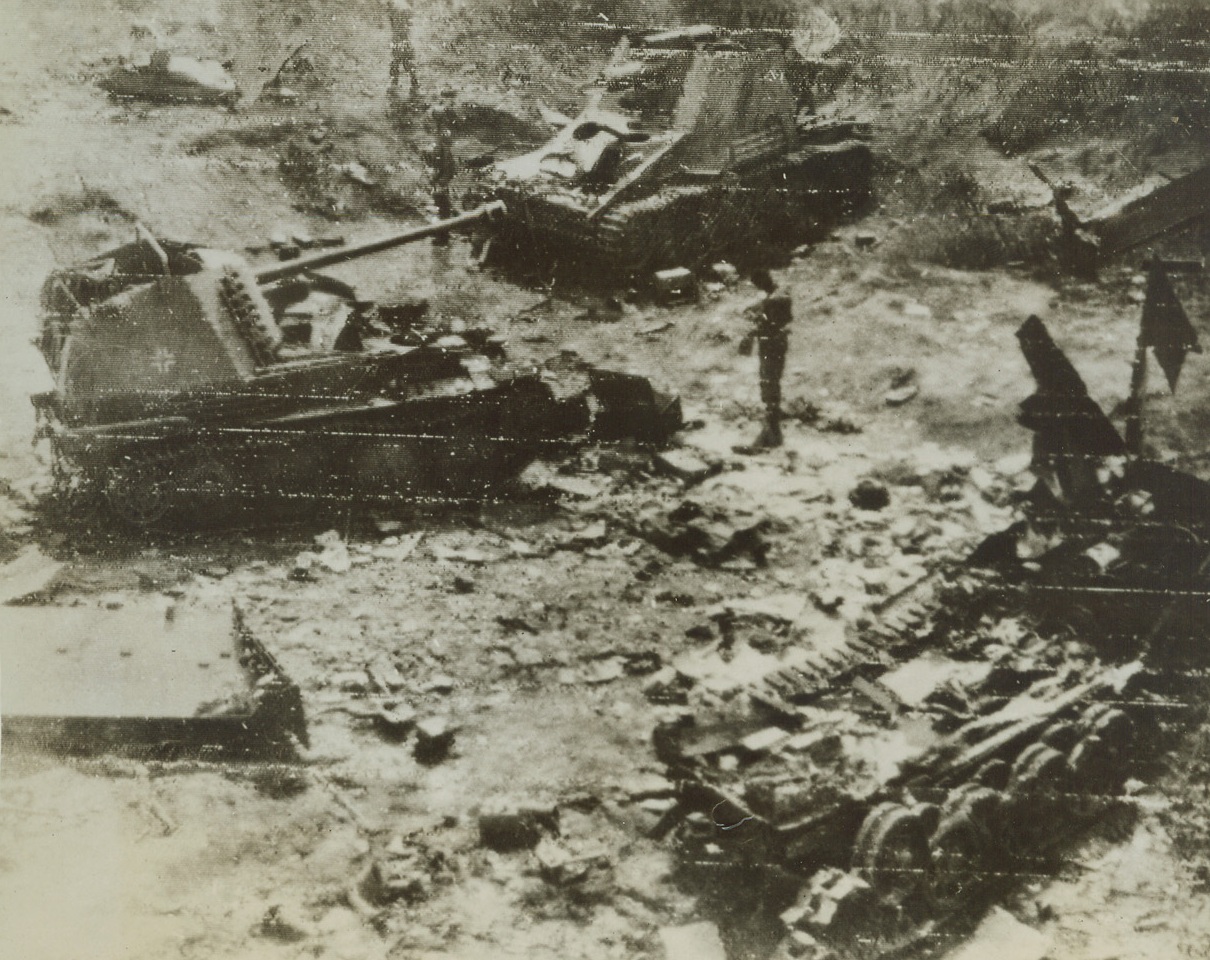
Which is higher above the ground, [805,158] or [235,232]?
[805,158]

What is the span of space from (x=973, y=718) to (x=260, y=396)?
2568 millimetres

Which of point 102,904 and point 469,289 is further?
point 469,289

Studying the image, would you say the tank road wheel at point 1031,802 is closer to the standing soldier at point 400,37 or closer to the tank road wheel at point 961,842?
the tank road wheel at point 961,842

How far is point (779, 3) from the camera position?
2.29 m

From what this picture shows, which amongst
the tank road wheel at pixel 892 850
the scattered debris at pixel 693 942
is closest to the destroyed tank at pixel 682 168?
the tank road wheel at pixel 892 850

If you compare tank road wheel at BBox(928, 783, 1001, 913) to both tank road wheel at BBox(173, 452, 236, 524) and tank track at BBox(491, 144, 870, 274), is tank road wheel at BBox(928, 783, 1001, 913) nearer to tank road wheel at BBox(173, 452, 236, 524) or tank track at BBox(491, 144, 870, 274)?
tank track at BBox(491, 144, 870, 274)

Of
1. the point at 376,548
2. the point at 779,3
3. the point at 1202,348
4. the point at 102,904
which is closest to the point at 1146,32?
the point at 1202,348

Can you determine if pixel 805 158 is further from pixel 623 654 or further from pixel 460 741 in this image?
pixel 460 741

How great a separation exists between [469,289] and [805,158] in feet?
3.98

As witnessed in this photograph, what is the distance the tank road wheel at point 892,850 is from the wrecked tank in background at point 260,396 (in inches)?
55.4

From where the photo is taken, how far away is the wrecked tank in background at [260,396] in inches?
88.7

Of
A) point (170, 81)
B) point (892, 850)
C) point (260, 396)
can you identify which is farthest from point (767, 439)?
point (170, 81)

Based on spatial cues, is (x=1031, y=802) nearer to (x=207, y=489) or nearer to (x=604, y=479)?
(x=604, y=479)

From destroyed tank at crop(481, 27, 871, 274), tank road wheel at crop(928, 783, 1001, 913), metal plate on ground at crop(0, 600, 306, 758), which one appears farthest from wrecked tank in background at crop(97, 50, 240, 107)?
tank road wheel at crop(928, 783, 1001, 913)
